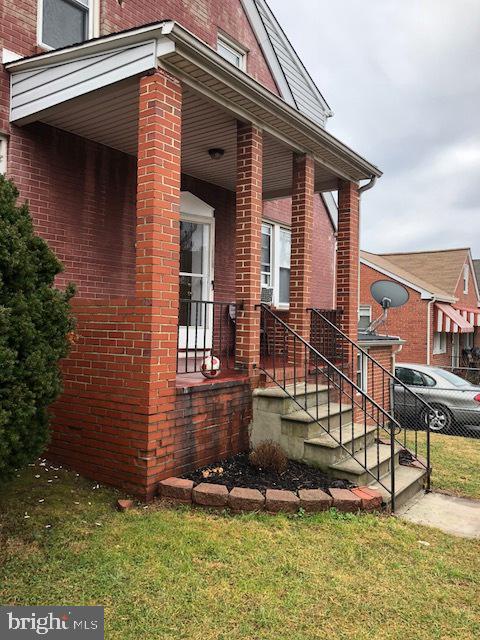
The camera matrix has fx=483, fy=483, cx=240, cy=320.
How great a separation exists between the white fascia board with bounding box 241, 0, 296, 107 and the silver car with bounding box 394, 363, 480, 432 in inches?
267

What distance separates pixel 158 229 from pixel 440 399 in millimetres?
8655

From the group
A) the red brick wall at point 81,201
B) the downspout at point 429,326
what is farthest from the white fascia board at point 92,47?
the downspout at point 429,326

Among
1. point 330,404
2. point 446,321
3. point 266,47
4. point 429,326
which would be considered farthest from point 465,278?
point 330,404

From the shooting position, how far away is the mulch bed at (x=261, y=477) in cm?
443

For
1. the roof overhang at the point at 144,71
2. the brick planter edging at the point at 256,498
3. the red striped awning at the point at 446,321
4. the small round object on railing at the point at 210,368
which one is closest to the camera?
the brick planter edging at the point at 256,498

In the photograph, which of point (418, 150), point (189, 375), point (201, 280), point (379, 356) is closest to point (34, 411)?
point (189, 375)

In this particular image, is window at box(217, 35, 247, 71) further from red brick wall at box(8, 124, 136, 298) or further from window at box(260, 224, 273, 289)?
red brick wall at box(8, 124, 136, 298)

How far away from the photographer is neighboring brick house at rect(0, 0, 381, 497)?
4.21 meters

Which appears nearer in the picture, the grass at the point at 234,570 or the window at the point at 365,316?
the grass at the point at 234,570

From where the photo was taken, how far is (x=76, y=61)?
4555mm

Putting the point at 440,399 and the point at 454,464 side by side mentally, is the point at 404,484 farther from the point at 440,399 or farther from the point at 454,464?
the point at 440,399

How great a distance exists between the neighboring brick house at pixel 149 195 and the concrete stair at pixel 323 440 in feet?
0.76

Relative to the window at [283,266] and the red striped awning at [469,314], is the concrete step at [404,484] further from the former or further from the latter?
the red striped awning at [469,314]

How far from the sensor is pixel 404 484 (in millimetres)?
4777
